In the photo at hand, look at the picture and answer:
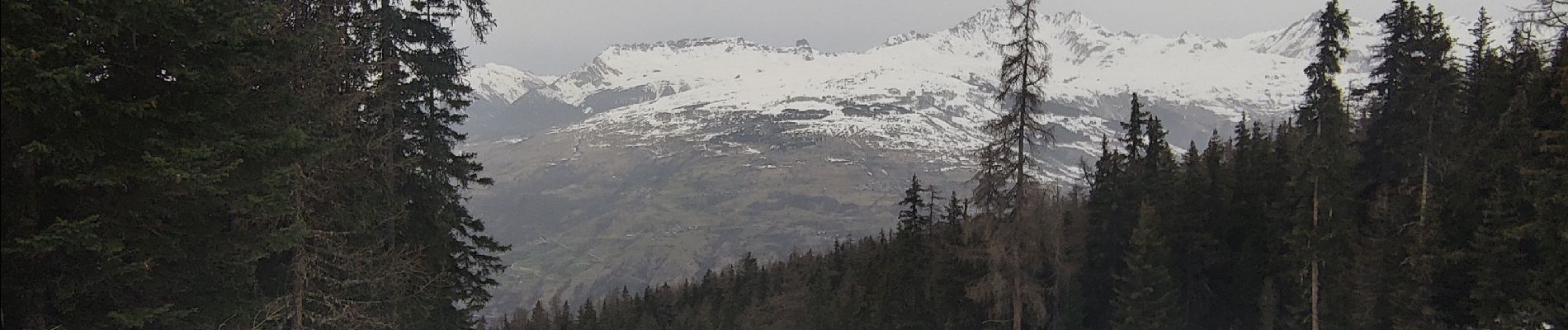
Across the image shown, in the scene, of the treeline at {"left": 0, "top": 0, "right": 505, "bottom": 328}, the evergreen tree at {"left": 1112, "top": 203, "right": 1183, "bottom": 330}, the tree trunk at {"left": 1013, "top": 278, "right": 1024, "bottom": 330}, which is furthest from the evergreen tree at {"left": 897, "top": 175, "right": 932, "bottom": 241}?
the treeline at {"left": 0, "top": 0, "right": 505, "bottom": 328}

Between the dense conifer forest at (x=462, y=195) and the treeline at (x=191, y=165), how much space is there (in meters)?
0.04

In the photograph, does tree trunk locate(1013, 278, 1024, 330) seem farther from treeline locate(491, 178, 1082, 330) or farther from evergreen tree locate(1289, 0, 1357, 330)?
evergreen tree locate(1289, 0, 1357, 330)

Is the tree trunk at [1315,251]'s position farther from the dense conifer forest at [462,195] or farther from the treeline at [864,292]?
the treeline at [864,292]

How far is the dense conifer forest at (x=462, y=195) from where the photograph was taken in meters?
8.66

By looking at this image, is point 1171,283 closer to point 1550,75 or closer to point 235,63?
point 1550,75

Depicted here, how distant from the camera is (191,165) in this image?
8703 mm

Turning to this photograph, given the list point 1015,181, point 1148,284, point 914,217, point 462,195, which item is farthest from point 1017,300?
point 914,217

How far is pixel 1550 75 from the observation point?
18547 millimetres

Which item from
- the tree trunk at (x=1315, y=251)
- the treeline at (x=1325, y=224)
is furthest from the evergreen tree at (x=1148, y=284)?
the tree trunk at (x=1315, y=251)

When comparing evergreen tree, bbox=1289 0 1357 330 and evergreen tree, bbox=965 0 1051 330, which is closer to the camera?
evergreen tree, bbox=965 0 1051 330

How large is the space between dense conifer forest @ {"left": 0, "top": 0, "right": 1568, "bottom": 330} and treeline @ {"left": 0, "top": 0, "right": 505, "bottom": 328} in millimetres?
44

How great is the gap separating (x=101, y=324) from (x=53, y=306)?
0.57m

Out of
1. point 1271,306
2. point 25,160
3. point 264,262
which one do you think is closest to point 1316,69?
point 1271,306

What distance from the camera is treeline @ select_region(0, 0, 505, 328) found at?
26.5 ft
